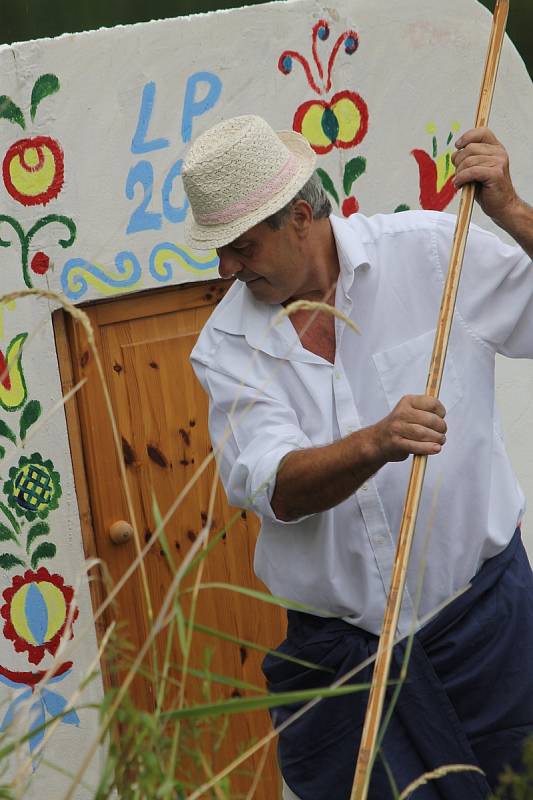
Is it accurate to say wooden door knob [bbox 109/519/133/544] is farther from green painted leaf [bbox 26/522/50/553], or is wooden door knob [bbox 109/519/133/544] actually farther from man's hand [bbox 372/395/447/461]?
man's hand [bbox 372/395/447/461]

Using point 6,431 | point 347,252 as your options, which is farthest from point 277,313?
point 6,431

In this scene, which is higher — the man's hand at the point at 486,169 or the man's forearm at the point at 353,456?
the man's hand at the point at 486,169

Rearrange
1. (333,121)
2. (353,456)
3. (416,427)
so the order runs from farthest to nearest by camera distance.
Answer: (333,121)
(353,456)
(416,427)

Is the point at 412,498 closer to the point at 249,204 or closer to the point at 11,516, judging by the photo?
the point at 249,204

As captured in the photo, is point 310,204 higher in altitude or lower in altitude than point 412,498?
higher

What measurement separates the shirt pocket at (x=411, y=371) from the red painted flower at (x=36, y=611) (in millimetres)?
1230

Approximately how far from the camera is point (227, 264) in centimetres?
262

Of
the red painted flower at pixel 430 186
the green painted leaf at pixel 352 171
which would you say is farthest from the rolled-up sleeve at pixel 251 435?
the red painted flower at pixel 430 186

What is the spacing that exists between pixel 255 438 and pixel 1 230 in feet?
3.63

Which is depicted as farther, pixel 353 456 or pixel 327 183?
pixel 327 183

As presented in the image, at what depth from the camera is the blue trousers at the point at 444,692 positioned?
2.73 m

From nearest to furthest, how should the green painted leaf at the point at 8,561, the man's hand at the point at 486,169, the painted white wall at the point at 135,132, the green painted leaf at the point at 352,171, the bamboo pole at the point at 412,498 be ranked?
1. the bamboo pole at the point at 412,498
2. the man's hand at the point at 486,169
3. the painted white wall at the point at 135,132
4. the green painted leaf at the point at 8,561
5. the green painted leaf at the point at 352,171

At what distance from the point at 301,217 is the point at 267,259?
135 millimetres

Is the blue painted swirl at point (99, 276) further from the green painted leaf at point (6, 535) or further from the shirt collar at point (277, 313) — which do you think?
the shirt collar at point (277, 313)
